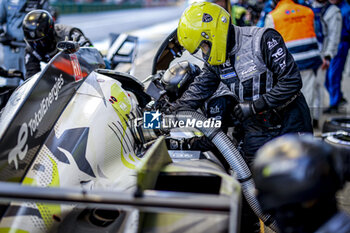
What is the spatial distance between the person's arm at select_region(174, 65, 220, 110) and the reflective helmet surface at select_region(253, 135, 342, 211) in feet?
6.02

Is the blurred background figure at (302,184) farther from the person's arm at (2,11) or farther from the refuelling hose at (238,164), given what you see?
the person's arm at (2,11)

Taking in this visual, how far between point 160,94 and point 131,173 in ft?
2.51

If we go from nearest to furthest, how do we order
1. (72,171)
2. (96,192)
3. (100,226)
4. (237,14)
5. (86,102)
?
(96,192) < (100,226) < (72,171) < (86,102) < (237,14)

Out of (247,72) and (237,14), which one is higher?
(247,72)

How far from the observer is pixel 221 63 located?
3221 mm

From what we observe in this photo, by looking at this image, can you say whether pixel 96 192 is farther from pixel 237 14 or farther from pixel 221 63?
pixel 237 14

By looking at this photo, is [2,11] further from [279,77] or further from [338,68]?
[279,77]

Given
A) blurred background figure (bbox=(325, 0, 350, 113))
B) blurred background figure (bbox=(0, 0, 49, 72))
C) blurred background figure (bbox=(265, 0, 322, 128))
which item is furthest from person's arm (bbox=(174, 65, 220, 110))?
blurred background figure (bbox=(0, 0, 49, 72))

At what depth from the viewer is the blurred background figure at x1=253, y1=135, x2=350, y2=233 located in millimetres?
1539

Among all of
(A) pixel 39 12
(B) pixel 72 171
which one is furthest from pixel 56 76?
(A) pixel 39 12

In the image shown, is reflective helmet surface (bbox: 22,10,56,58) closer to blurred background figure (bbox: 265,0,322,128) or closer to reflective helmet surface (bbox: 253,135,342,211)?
blurred background figure (bbox: 265,0,322,128)

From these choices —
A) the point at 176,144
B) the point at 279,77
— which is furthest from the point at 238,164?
the point at 279,77

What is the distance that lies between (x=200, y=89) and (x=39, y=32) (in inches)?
99.2

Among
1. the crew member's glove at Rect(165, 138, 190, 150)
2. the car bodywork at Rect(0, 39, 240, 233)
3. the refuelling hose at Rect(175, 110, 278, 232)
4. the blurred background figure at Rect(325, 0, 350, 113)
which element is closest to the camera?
the car bodywork at Rect(0, 39, 240, 233)
